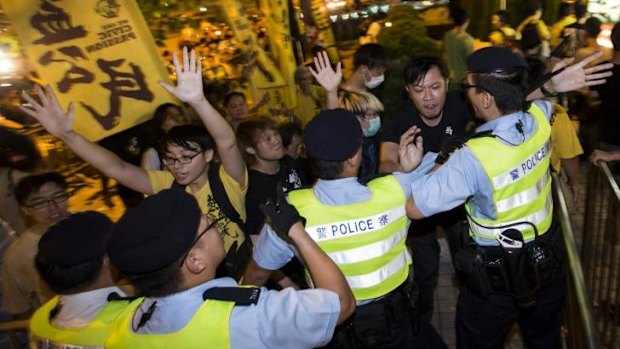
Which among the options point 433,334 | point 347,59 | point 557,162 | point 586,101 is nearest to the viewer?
point 433,334

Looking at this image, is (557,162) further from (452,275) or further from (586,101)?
(586,101)

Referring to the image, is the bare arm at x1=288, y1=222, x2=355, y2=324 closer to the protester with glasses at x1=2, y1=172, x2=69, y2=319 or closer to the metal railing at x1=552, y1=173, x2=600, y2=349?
the metal railing at x1=552, y1=173, x2=600, y2=349

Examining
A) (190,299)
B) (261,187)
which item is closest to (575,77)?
(261,187)

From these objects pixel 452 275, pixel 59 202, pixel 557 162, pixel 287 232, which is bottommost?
pixel 452 275

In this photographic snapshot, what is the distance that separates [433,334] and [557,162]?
211 cm

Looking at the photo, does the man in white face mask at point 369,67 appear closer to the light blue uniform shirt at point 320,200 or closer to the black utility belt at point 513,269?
the black utility belt at point 513,269

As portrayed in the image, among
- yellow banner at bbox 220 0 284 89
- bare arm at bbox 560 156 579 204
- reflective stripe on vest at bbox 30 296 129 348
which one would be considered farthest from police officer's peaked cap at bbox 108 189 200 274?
yellow banner at bbox 220 0 284 89

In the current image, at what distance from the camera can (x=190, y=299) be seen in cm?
176

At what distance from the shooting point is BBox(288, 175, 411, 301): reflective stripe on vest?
2332 millimetres

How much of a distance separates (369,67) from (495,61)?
1.91 meters

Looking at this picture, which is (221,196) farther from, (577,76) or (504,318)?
(577,76)

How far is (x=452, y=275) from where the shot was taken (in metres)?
4.83

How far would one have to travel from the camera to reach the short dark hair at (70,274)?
198 centimetres

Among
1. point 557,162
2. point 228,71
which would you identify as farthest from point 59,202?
point 228,71
